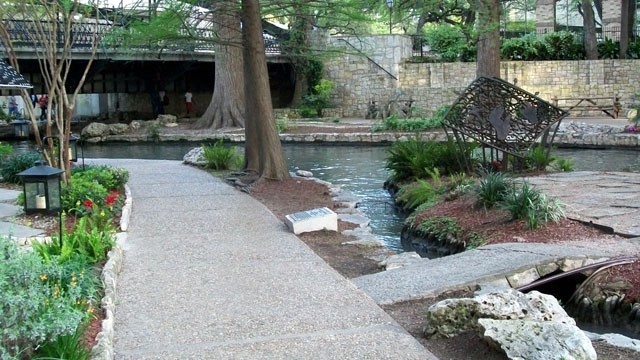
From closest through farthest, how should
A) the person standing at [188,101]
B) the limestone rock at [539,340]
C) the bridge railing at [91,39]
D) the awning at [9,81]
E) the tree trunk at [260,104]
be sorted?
the limestone rock at [539,340] → the awning at [9,81] → the bridge railing at [91,39] → the tree trunk at [260,104] → the person standing at [188,101]

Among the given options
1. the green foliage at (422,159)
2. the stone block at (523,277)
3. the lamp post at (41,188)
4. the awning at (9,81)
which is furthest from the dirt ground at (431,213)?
the awning at (9,81)

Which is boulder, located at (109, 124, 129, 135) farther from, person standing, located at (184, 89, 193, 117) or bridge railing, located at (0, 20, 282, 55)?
person standing, located at (184, 89, 193, 117)

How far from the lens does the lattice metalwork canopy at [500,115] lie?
12.8 m

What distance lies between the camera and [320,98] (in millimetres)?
33781

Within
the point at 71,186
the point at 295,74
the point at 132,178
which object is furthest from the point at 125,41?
the point at 295,74

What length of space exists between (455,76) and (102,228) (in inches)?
992

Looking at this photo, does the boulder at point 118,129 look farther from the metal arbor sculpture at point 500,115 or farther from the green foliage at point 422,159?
the metal arbor sculpture at point 500,115

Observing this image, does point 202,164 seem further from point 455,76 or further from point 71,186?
point 455,76

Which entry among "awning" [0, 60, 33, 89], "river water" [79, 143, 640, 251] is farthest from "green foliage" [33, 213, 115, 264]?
"river water" [79, 143, 640, 251]

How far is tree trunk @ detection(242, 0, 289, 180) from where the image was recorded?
1370 centimetres

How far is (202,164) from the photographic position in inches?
662

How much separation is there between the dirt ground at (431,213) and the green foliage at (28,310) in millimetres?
2353

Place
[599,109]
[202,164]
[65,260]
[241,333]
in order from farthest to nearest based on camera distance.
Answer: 1. [599,109]
2. [202,164]
3. [65,260]
4. [241,333]

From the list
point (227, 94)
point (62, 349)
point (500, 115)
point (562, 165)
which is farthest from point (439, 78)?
point (62, 349)
